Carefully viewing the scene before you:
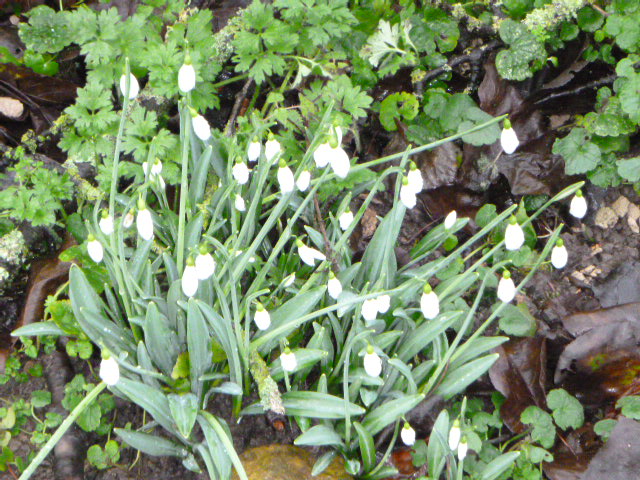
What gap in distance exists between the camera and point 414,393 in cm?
224

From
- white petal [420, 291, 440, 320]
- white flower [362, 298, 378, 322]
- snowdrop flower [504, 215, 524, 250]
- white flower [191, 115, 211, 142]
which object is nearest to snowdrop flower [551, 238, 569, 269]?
snowdrop flower [504, 215, 524, 250]

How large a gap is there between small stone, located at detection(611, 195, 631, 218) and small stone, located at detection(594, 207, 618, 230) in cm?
2

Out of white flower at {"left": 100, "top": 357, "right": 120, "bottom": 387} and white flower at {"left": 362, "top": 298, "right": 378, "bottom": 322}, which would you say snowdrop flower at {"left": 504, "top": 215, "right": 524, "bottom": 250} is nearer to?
white flower at {"left": 362, "top": 298, "right": 378, "bottom": 322}

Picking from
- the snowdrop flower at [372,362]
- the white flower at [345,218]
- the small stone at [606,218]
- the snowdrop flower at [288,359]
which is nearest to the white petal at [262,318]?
the snowdrop flower at [288,359]

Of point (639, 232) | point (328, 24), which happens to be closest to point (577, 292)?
point (639, 232)

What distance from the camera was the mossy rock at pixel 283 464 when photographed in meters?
2.26

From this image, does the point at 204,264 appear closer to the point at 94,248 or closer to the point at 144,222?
the point at 144,222

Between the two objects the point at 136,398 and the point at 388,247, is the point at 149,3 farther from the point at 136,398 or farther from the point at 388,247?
the point at 136,398

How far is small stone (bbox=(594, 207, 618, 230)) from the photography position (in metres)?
3.12

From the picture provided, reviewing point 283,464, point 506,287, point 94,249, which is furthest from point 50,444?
point 506,287

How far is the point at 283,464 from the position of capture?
2295mm

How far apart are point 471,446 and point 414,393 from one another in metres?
0.31

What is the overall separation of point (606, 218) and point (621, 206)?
0.09 meters

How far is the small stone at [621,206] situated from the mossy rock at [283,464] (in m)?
1.84
